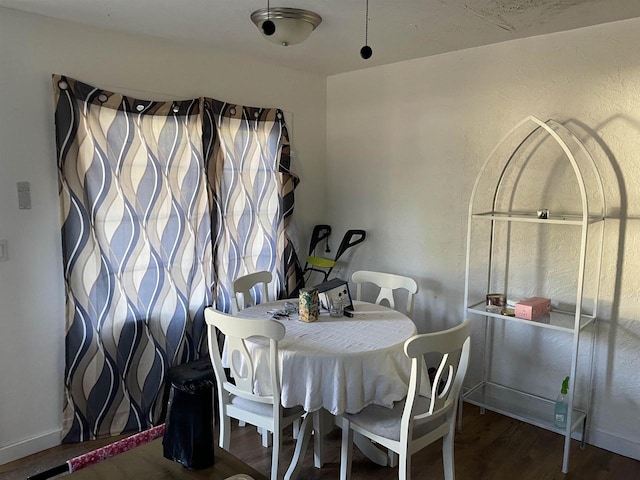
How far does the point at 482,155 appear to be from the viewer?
9.96 feet

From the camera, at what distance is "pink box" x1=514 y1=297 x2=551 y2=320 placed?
8.52 feet

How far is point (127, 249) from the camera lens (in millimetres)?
2770

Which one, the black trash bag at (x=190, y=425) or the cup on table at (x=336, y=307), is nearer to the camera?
the black trash bag at (x=190, y=425)

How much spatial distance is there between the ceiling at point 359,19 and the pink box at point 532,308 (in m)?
1.49

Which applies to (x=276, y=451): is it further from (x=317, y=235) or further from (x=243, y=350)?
(x=317, y=235)

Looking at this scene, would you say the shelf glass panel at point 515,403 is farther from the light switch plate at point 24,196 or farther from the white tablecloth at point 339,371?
the light switch plate at point 24,196

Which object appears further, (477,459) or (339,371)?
(477,459)

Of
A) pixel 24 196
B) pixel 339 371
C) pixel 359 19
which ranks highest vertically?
pixel 359 19

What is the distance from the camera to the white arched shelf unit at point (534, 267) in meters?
2.65

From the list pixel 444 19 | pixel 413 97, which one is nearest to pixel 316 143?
pixel 413 97

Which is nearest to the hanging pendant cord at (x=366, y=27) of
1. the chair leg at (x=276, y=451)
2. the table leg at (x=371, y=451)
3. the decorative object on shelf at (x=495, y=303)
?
the decorative object on shelf at (x=495, y=303)

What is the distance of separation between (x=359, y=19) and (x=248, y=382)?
1.88 metres

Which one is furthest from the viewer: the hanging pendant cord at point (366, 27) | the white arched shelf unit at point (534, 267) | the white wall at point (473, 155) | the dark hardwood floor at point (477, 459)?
the white arched shelf unit at point (534, 267)

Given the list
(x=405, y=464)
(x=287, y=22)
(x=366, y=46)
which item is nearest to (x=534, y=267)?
(x=405, y=464)
